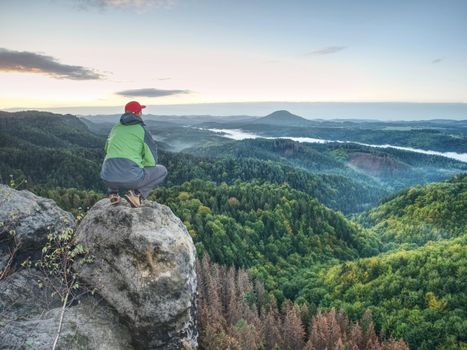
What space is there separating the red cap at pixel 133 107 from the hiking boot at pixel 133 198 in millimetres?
Result: 4622

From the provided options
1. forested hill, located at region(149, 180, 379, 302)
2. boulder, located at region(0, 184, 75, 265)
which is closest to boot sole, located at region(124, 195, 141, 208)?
boulder, located at region(0, 184, 75, 265)

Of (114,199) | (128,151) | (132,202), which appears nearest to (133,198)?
(132,202)

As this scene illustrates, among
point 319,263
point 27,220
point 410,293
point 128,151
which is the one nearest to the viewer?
point 128,151

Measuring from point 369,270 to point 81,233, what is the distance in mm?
70302

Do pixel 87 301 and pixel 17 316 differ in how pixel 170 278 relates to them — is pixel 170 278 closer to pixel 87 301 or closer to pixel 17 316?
pixel 87 301

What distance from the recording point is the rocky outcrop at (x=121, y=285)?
19188mm

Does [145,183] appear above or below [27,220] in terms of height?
above

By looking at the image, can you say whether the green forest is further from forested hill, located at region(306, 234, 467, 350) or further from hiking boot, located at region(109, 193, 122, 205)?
hiking boot, located at region(109, 193, 122, 205)

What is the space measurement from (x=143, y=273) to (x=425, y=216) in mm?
160737

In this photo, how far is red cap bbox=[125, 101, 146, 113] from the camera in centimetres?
2030

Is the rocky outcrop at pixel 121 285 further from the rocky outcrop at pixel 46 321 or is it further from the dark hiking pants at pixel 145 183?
the dark hiking pants at pixel 145 183

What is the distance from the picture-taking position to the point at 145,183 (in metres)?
21.5

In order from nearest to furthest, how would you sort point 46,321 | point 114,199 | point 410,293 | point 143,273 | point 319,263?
point 46,321
point 143,273
point 114,199
point 410,293
point 319,263

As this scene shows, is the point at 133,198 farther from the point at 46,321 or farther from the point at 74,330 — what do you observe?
the point at 46,321
